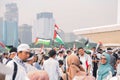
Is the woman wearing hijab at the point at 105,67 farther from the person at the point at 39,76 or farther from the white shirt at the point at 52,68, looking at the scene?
the person at the point at 39,76

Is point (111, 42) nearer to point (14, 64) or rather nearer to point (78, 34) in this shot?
point (78, 34)

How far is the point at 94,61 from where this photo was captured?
1530 centimetres

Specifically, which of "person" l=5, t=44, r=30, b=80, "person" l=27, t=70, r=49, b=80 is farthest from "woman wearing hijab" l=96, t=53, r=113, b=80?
"person" l=27, t=70, r=49, b=80

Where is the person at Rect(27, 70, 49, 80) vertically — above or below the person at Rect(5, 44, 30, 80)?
above

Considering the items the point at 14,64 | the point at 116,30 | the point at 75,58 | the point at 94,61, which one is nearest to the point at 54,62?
the point at 14,64

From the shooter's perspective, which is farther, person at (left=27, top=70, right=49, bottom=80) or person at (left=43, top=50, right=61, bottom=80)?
person at (left=43, top=50, right=61, bottom=80)

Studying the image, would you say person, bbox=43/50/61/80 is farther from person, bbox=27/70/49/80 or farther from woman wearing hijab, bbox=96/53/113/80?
person, bbox=27/70/49/80

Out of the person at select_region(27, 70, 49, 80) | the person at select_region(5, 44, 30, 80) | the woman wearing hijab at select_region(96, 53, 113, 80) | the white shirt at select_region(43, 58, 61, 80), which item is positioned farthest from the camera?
the white shirt at select_region(43, 58, 61, 80)

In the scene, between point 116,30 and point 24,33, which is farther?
point 24,33

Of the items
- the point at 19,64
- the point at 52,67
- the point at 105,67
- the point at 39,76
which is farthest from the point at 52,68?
the point at 39,76

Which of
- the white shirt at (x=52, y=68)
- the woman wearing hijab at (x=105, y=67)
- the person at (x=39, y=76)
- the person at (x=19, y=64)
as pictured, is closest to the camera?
the person at (x=39, y=76)

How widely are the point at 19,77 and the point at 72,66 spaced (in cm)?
101

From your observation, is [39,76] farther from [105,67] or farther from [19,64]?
[105,67]

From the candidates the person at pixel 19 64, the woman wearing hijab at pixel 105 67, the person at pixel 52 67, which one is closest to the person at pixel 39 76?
the person at pixel 19 64
